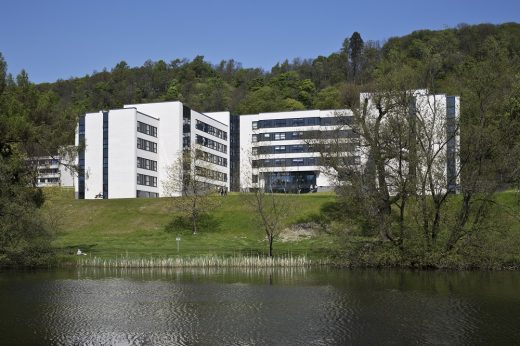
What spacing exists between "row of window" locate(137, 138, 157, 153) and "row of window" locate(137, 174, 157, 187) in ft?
17.7

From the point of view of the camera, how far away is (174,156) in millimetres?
115438

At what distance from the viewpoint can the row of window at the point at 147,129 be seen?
110312 millimetres

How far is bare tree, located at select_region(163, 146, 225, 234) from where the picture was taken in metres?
80.3

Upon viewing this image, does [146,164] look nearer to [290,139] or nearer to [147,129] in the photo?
[147,129]

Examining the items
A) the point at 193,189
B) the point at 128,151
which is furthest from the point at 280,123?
the point at 193,189

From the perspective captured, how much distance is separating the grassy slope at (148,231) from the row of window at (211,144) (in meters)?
32.3

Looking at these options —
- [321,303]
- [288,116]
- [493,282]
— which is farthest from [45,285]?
[288,116]

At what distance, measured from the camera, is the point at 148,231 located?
7912 cm

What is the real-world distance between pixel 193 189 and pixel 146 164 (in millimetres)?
32620

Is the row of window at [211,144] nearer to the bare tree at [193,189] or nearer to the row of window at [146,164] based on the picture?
the row of window at [146,164]

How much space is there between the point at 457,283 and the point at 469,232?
35.6 feet

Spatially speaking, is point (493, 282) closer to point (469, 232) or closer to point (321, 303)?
point (469, 232)

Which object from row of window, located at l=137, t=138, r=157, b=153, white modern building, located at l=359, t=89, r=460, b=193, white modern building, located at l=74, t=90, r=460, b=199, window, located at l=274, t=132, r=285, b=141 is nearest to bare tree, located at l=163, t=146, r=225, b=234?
white modern building, located at l=74, t=90, r=460, b=199

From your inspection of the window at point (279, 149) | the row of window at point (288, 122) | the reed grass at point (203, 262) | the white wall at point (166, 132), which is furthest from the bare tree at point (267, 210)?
the row of window at point (288, 122)
